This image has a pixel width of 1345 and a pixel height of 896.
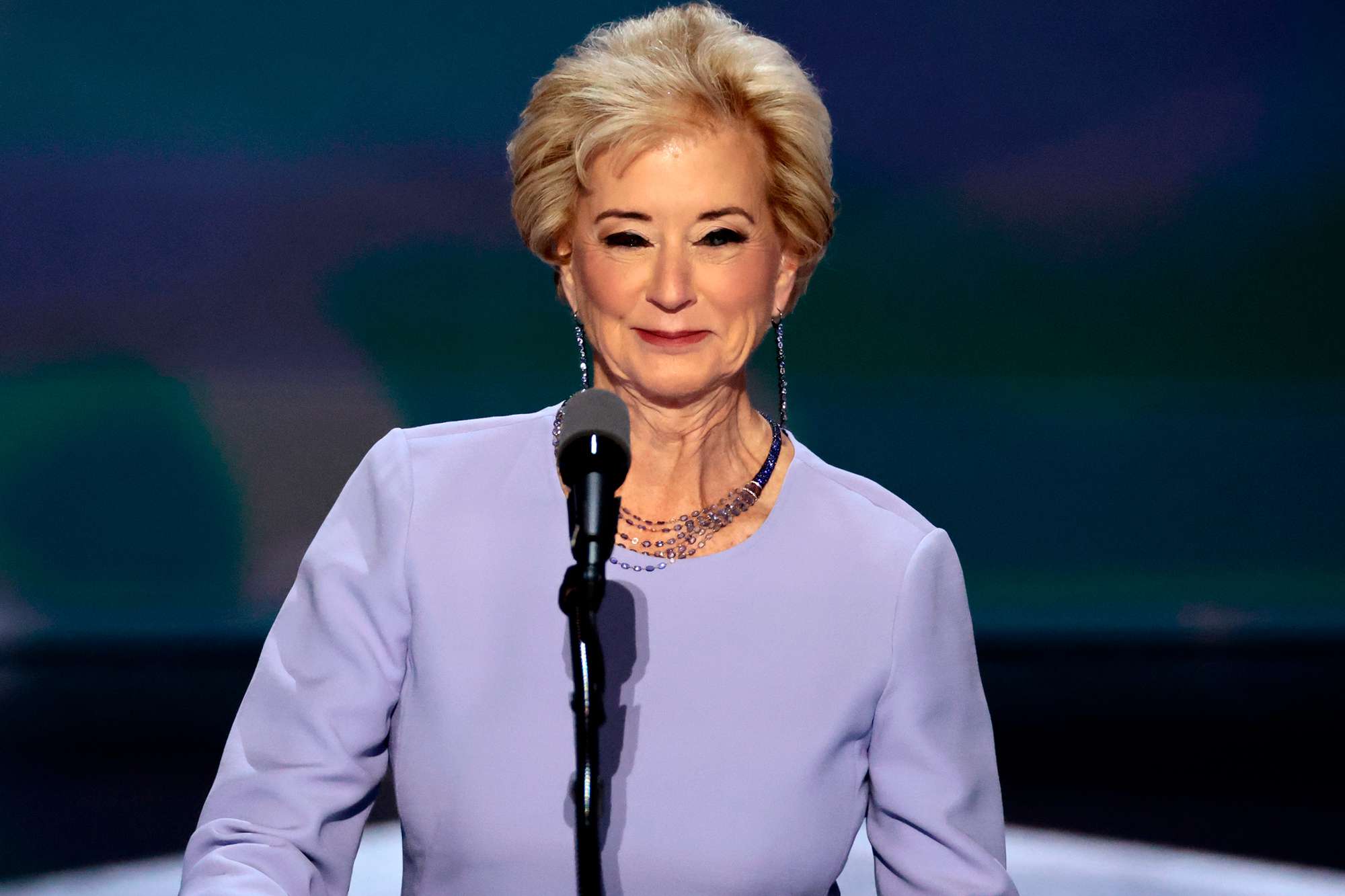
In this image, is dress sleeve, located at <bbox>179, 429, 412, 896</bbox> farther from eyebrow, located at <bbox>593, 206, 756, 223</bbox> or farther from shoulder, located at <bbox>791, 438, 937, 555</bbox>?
shoulder, located at <bbox>791, 438, 937, 555</bbox>

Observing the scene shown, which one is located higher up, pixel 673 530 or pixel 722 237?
pixel 722 237

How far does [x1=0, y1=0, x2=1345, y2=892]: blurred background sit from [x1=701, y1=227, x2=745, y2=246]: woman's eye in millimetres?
1931

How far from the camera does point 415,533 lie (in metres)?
1.62

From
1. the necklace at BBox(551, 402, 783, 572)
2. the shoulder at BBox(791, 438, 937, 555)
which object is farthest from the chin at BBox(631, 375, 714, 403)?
the shoulder at BBox(791, 438, 937, 555)

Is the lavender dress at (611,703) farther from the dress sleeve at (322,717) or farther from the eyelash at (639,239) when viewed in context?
→ the eyelash at (639,239)

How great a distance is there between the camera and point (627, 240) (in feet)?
5.21

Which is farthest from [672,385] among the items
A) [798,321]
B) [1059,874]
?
[798,321]

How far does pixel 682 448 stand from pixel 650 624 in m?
0.21

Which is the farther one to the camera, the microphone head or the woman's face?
the woman's face

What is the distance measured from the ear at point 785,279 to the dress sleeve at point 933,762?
0.32m

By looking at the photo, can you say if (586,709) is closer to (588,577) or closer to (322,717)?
(588,577)

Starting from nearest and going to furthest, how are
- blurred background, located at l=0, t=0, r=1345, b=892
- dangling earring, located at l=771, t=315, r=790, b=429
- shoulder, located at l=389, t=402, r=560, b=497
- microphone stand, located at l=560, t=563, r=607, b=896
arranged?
microphone stand, located at l=560, t=563, r=607, b=896
shoulder, located at l=389, t=402, r=560, b=497
dangling earring, located at l=771, t=315, r=790, b=429
blurred background, located at l=0, t=0, r=1345, b=892

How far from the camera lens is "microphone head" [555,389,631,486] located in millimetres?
1009

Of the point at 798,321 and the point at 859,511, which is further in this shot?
the point at 798,321
